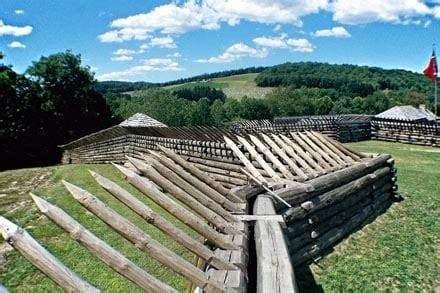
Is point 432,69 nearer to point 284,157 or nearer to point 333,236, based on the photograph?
point 284,157

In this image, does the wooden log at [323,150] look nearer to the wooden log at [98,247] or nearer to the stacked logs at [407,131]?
the wooden log at [98,247]

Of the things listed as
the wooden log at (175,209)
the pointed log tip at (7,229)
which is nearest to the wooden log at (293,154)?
the wooden log at (175,209)

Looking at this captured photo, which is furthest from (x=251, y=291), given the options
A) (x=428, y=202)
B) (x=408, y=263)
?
(x=428, y=202)

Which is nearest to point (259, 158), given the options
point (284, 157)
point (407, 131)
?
point (284, 157)

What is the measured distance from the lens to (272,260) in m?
3.56

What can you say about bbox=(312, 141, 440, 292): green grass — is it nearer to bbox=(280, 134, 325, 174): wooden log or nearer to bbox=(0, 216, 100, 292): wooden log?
bbox=(280, 134, 325, 174): wooden log

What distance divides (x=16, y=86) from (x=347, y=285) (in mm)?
38224

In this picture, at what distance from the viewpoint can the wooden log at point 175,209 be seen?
338 centimetres

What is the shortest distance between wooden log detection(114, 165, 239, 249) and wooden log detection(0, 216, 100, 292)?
4.43 ft

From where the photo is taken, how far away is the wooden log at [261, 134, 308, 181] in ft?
24.8

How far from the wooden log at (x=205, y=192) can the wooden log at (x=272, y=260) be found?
442 millimetres

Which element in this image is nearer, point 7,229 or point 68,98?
point 7,229

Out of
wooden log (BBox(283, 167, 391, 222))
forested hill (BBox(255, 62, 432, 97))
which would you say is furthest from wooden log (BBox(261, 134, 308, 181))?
forested hill (BBox(255, 62, 432, 97))

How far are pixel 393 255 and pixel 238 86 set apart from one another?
113 metres
